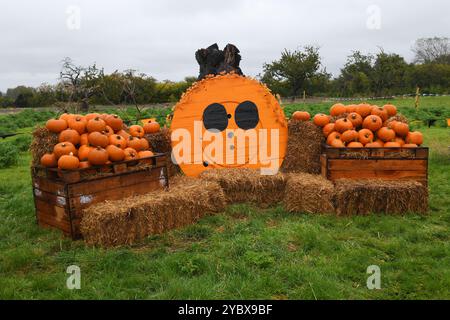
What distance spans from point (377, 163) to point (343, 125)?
2.72 feet

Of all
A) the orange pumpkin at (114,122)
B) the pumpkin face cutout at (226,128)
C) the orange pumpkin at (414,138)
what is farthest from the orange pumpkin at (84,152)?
the orange pumpkin at (414,138)

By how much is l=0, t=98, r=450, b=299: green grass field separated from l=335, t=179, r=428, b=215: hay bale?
0.18m

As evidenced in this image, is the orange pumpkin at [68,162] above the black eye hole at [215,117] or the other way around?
the other way around

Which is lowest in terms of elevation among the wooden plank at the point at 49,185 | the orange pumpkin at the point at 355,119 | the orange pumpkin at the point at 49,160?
the wooden plank at the point at 49,185

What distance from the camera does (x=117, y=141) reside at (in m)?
5.51

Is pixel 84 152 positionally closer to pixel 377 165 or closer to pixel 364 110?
pixel 377 165

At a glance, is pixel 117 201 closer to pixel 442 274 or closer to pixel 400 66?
pixel 442 274

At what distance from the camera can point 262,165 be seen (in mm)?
7184

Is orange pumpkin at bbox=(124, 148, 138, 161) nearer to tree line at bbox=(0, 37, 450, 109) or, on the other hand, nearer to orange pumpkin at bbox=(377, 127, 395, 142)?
orange pumpkin at bbox=(377, 127, 395, 142)

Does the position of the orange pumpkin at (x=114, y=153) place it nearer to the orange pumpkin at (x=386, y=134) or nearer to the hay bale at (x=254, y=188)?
the hay bale at (x=254, y=188)

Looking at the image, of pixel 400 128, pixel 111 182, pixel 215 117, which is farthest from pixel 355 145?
pixel 111 182

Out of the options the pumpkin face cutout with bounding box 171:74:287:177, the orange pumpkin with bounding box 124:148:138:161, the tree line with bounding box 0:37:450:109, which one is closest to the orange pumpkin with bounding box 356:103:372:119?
the pumpkin face cutout with bounding box 171:74:287:177

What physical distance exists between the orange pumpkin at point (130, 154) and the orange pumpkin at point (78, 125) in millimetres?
622

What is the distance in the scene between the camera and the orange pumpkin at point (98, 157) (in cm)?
503
